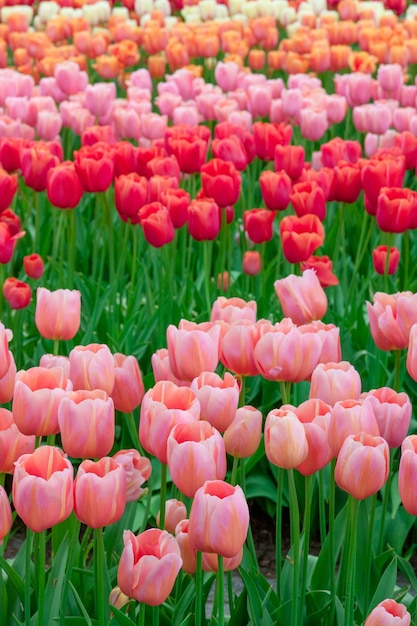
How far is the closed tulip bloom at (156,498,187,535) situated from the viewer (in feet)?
6.23

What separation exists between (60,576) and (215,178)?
1652 mm

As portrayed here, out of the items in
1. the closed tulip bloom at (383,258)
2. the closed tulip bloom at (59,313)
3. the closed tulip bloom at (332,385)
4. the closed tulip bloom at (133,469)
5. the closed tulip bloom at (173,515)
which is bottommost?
the closed tulip bloom at (383,258)

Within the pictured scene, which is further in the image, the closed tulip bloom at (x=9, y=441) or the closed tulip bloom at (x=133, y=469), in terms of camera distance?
the closed tulip bloom at (x=133, y=469)

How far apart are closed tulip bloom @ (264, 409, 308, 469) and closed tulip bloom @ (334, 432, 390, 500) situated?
66 mm

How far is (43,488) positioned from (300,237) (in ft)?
5.22

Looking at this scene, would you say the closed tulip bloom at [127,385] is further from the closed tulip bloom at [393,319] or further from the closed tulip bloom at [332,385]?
the closed tulip bloom at [393,319]

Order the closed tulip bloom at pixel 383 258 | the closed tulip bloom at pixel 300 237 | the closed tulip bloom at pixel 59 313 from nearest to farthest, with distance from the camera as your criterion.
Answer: the closed tulip bloom at pixel 59 313, the closed tulip bloom at pixel 300 237, the closed tulip bloom at pixel 383 258

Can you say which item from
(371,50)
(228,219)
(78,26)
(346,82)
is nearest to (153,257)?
(228,219)

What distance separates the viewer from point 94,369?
6.10 feet

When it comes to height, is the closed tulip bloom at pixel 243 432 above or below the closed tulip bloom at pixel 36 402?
below

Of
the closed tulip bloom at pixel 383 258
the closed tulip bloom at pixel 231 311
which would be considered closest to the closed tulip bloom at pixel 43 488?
the closed tulip bloom at pixel 231 311

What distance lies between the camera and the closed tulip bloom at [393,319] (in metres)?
2.11

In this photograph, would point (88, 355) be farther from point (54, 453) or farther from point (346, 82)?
point (346, 82)

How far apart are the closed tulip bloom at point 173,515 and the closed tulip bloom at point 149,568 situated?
0.30 meters
